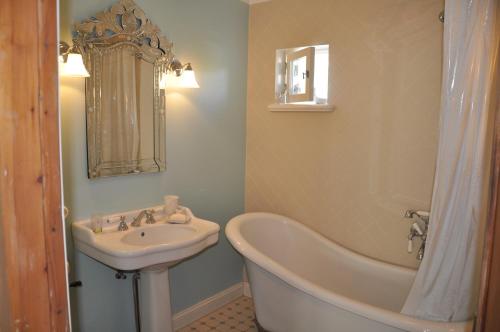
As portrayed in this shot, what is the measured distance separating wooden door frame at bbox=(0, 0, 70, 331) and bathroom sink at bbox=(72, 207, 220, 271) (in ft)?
3.42

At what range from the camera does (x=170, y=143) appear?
260cm

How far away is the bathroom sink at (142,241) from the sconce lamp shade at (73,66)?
792mm

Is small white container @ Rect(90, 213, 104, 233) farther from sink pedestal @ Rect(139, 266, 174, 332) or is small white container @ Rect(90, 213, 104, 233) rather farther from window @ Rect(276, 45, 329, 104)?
window @ Rect(276, 45, 329, 104)

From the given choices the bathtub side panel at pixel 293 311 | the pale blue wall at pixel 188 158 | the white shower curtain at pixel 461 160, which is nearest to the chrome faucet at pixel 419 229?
the white shower curtain at pixel 461 160

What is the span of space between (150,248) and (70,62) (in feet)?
3.28

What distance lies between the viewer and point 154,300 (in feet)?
7.29

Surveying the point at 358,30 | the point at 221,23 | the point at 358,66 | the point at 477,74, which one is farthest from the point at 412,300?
the point at 221,23

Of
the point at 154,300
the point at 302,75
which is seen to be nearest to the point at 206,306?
the point at 154,300

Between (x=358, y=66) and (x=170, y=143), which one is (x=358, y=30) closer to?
(x=358, y=66)

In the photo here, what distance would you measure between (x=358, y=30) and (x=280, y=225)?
1419 mm

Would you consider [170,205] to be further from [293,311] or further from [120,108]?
[293,311]

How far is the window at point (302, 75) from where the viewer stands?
2.72 metres

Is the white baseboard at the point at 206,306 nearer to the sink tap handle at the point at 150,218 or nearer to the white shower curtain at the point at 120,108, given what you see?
the sink tap handle at the point at 150,218

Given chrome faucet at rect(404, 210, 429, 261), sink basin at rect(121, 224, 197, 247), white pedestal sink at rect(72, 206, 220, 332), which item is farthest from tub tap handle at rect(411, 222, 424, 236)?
sink basin at rect(121, 224, 197, 247)
